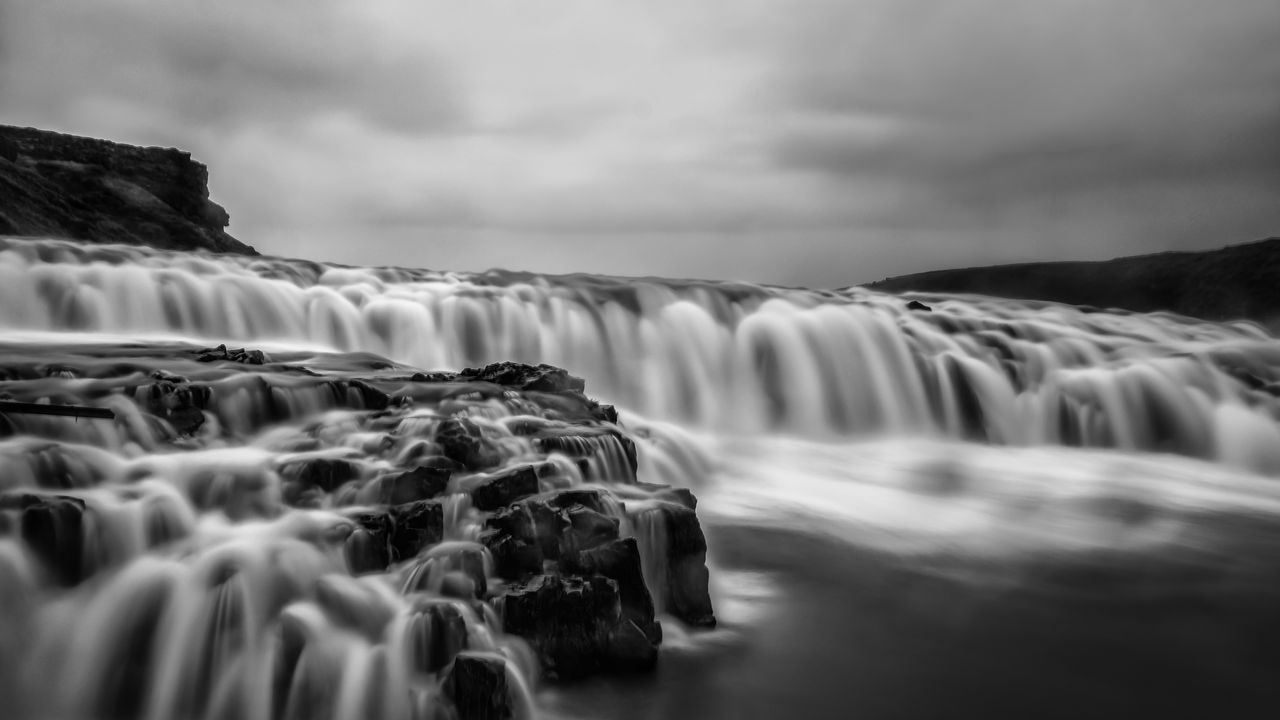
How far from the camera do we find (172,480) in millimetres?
4160

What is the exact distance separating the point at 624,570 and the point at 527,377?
261cm

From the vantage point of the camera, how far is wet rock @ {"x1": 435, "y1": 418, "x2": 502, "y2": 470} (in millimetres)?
4559

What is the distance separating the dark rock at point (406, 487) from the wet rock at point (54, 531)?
4.41ft

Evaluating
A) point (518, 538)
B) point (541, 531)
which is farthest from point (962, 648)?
point (518, 538)

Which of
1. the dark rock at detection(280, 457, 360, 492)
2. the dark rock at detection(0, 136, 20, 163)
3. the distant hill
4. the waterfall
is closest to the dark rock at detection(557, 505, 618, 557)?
the dark rock at detection(280, 457, 360, 492)

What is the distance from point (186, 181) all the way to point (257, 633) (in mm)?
18459

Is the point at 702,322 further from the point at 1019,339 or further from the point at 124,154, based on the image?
the point at 124,154

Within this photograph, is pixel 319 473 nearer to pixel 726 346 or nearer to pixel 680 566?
pixel 680 566

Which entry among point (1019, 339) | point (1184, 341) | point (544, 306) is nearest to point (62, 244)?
point (544, 306)

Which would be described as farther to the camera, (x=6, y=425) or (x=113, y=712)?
(x=6, y=425)

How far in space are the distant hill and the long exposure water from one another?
16.3 feet

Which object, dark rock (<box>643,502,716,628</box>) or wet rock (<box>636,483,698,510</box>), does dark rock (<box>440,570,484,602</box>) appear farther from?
wet rock (<box>636,483,698,510</box>)

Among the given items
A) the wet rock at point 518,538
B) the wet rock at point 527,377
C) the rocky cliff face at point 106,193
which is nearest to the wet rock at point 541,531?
the wet rock at point 518,538

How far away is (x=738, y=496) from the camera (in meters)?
7.55
